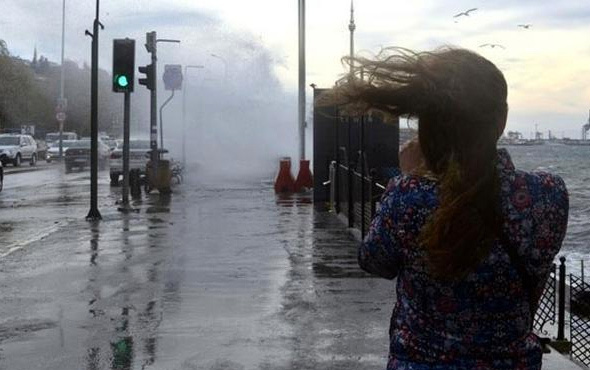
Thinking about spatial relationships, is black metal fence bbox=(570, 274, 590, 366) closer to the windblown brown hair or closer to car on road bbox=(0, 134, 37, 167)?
the windblown brown hair

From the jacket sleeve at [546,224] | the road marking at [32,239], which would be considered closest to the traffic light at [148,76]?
the road marking at [32,239]

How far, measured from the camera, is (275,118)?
4384cm

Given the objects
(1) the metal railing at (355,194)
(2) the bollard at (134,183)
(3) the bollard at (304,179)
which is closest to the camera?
(1) the metal railing at (355,194)

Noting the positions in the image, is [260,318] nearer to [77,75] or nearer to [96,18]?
[96,18]

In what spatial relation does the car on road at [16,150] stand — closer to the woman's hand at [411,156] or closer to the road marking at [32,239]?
the road marking at [32,239]

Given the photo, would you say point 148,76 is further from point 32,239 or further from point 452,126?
point 452,126

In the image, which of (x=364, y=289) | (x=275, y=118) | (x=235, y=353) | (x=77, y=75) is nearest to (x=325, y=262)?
(x=364, y=289)

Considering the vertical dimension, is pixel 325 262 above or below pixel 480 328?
below

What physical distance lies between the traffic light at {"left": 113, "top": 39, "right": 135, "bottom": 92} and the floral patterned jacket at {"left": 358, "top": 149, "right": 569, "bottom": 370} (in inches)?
648

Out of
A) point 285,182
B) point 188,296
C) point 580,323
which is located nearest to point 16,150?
point 285,182

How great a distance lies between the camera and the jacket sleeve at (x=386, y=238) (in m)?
2.48

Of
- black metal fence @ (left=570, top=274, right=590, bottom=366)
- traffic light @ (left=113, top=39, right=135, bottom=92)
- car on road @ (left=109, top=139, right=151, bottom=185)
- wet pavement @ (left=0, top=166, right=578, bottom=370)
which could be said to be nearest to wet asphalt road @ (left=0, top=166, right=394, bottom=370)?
wet pavement @ (left=0, top=166, right=578, bottom=370)

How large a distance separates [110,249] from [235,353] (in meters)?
6.19

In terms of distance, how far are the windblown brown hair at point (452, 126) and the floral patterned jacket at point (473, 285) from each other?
45 millimetres
